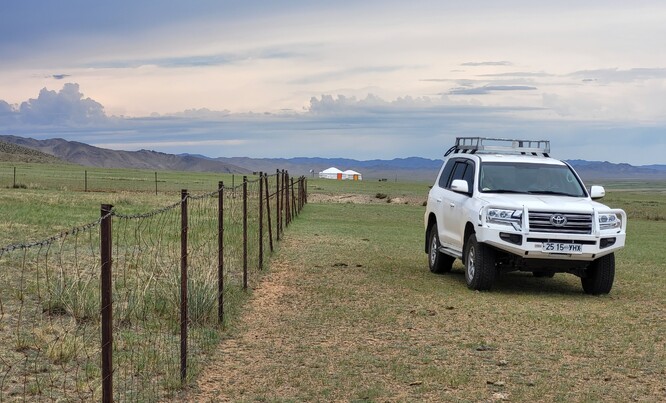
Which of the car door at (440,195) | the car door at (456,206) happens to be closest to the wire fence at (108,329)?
the car door at (456,206)

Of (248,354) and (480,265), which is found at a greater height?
(480,265)

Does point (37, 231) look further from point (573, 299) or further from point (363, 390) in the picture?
point (363, 390)

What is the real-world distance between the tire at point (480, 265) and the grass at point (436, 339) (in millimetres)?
206

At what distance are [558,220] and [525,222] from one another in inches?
18.2

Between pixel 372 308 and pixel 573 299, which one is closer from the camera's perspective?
pixel 372 308

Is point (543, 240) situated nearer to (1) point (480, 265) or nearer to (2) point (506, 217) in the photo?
(2) point (506, 217)

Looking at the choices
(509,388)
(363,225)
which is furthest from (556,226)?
(363,225)

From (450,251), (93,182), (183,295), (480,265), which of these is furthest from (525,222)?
(93,182)

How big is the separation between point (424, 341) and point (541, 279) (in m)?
6.42

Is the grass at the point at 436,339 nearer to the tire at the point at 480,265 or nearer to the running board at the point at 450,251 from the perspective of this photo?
the tire at the point at 480,265

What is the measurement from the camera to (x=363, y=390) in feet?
23.7

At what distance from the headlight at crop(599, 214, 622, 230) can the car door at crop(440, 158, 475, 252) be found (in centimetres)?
204

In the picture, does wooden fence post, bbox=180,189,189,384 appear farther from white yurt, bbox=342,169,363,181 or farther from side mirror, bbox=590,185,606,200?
white yurt, bbox=342,169,363,181

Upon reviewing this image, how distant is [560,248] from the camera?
1186 centimetres
